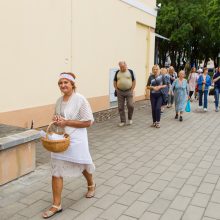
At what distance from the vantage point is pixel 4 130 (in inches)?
209

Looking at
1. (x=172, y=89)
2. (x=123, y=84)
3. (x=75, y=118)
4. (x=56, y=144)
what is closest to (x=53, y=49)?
(x=123, y=84)

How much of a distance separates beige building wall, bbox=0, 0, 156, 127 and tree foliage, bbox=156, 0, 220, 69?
18222 millimetres

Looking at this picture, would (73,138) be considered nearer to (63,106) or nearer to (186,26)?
(63,106)

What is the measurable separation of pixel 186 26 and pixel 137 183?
86.9 feet

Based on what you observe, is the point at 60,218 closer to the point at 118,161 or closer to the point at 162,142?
the point at 118,161

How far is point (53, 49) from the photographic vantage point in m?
8.23

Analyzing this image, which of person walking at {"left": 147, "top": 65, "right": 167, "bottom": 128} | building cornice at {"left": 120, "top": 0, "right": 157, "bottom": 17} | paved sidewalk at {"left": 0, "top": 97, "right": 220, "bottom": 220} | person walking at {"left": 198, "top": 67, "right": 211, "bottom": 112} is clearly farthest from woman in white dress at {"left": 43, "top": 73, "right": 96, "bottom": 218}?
person walking at {"left": 198, "top": 67, "right": 211, "bottom": 112}

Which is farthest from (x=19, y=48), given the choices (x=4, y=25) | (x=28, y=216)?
(x=28, y=216)

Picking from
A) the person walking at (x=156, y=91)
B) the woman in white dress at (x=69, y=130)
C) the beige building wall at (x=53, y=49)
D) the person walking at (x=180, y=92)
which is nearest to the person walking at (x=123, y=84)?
the person walking at (x=156, y=91)

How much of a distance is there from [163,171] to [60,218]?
7.30 ft

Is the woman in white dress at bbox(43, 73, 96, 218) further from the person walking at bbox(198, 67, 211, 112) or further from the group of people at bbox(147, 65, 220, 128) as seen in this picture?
the person walking at bbox(198, 67, 211, 112)

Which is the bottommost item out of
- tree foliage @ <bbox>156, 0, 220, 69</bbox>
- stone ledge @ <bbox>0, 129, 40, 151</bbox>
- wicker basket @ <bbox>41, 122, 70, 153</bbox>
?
stone ledge @ <bbox>0, 129, 40, 151</bbox>

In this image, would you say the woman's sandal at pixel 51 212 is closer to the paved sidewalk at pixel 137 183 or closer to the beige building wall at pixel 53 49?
the paved sidewalk at pixel 137 183

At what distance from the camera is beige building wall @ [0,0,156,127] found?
277 inches
